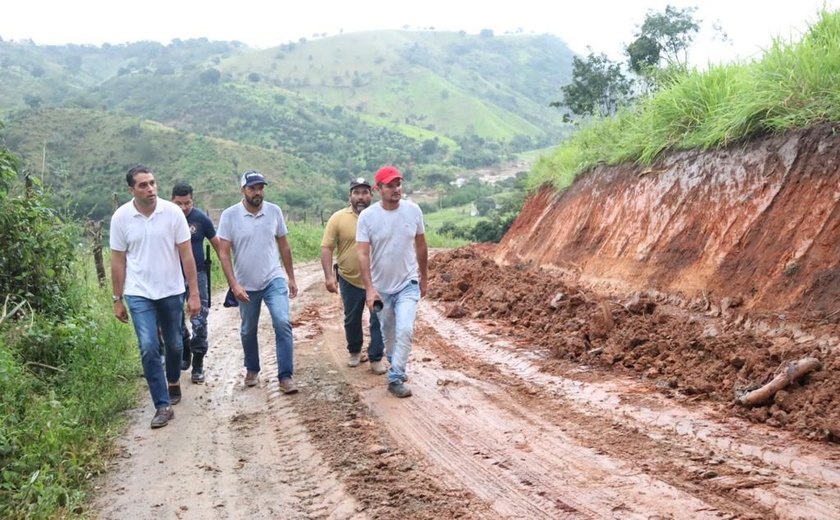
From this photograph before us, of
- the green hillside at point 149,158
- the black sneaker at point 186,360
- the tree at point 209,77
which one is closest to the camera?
the black sneaker at point 186,360

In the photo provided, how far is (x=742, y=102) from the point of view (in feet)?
23.3

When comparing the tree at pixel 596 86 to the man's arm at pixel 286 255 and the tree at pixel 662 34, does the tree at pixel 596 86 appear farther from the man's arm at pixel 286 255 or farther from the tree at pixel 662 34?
the man's arm at pixel 286 255

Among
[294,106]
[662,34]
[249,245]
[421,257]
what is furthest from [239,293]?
[294,106]

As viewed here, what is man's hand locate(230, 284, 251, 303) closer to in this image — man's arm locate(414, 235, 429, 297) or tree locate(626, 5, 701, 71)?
man's arm locate(414, 235, 429, 297)

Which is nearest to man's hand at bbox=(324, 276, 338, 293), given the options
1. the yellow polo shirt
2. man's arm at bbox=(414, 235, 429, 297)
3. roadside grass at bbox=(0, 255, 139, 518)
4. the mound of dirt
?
the yellow polo shirt

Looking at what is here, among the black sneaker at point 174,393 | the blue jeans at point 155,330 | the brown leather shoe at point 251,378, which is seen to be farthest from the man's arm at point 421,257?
the black sneaker at point 174,393

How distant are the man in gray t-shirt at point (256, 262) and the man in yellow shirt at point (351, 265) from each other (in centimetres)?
58

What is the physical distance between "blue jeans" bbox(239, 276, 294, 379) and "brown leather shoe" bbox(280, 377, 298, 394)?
0.12 feet

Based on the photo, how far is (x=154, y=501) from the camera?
3.85m

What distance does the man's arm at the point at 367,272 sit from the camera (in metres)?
5.73

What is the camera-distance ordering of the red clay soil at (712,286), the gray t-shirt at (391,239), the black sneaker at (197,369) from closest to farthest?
1. the red clay soil at (712,286)
2. the gray t-shirt at (391,239)
3. the black sneaker at (197,369)

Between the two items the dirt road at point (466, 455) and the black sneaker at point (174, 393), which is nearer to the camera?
the dirt road at point (466, 455)

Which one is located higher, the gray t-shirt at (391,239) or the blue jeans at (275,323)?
the gray t-shirt at (391,239)

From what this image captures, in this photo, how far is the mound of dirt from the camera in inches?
A: 175
